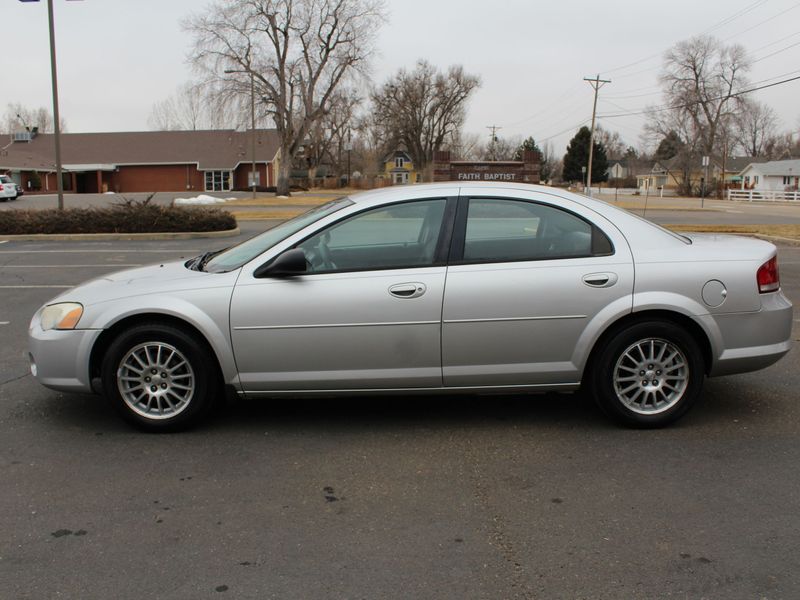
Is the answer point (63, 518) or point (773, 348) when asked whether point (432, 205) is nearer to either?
point (773, 348)

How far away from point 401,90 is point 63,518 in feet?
286

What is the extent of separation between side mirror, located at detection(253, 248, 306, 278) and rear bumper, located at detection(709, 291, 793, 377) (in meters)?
2.69

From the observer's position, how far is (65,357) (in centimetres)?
455

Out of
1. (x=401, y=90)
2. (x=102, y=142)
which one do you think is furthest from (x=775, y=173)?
(x=102, y=142)

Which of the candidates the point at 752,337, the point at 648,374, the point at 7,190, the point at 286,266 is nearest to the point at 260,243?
the point at 286,266

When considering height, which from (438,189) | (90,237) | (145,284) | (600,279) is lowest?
(90,237)

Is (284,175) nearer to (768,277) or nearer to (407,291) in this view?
(407,291)

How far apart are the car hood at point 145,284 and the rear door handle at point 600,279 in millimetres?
2271

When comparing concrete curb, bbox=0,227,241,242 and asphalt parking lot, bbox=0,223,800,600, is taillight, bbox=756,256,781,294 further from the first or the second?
concrete curb, bbox=0,227,241,242

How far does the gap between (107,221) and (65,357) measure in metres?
17.2

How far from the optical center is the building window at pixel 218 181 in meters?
69.6

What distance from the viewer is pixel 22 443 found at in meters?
4.50

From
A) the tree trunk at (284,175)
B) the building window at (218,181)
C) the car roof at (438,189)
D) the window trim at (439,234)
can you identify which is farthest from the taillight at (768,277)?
the building window at (218,181)

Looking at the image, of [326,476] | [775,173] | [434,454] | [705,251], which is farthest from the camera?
[775,173]
